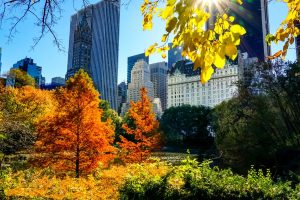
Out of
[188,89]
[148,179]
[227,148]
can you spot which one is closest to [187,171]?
[148,179]

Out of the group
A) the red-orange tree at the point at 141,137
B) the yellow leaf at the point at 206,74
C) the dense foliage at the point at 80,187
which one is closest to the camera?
the yellow leaf at the point at 206,74

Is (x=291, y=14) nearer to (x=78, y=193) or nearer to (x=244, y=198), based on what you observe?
(x=244, y=198)

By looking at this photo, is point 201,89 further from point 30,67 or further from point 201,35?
point 201,35

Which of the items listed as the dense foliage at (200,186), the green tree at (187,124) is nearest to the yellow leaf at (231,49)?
the dense foliage at (200,186)

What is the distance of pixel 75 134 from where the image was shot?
20688 millimetres

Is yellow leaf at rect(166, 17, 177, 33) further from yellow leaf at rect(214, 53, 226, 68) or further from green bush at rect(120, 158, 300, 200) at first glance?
green bush at rect(120, 158, 300, 200)

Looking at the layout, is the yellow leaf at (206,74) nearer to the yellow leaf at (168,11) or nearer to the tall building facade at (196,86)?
the yellow leaf at (168,11)

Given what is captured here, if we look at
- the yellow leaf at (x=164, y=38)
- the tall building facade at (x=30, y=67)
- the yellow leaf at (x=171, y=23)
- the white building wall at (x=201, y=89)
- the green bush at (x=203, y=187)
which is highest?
the tall building facade at (x=30, y=67)

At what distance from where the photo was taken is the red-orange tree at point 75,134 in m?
20.1

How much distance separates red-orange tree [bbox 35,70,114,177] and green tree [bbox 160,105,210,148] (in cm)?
5929

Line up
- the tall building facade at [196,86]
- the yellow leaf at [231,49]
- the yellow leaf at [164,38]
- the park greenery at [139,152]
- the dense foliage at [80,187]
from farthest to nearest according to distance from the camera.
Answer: the tall building facade at [196,86]
the dense foliage at [80,187]
the park greenery at [139,152]
the yellow leaf at [164,38]
the yellow leaf at [231,49]

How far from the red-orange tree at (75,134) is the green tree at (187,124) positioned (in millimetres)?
59290

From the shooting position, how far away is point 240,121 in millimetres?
29656

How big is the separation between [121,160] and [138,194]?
20517 mm
